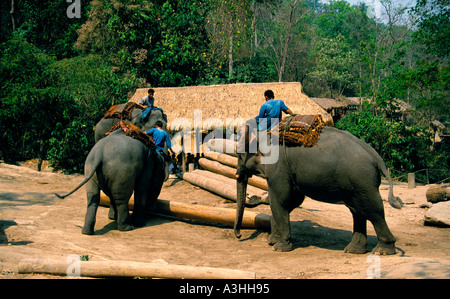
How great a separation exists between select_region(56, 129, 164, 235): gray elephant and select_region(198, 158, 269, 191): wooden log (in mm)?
3741

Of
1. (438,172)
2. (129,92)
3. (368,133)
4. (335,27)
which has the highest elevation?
(335,27)

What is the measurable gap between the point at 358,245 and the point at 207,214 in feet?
11.9

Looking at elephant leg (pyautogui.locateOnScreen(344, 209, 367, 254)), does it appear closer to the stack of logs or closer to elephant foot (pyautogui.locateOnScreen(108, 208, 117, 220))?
the stack of logs

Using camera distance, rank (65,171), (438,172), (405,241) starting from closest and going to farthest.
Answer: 1. (405,241)
2. (65,171)
3. (438,172)

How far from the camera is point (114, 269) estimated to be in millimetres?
5602

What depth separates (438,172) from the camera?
66.1 ft

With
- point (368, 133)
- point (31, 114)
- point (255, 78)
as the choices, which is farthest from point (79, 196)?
point (255, 78)

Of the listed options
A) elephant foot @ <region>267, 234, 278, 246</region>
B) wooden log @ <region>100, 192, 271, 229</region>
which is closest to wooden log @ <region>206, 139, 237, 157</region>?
wooden log @ <region>100, 192, 271, 229</region>

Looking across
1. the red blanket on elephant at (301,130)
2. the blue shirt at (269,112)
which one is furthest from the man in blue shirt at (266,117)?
the red blanket on elephant at (301,130)

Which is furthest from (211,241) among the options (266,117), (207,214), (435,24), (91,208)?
(435,24)

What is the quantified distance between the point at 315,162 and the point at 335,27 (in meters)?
65.7

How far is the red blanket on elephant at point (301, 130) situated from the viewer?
7.83m

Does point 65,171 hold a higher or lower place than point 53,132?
lower
